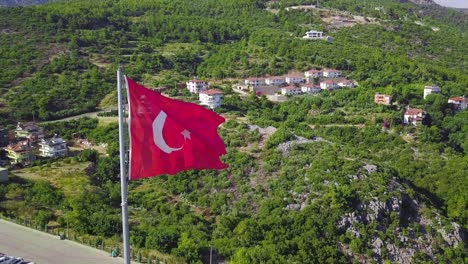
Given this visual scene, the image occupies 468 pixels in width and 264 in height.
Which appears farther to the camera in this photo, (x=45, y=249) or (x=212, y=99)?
(x=212, y=99)

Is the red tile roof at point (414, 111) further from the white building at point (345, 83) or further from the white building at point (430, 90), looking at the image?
the white building at point (345, 83)

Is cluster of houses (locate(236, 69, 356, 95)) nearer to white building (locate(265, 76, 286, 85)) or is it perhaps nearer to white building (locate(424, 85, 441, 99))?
white building (locate(265, 76, 286, 85))

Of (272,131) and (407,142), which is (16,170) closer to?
(272,131)

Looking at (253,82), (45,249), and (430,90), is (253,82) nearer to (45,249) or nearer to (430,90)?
(430,90)

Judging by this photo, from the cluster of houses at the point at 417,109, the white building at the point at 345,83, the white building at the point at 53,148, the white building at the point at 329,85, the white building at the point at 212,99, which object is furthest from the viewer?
the white building at the point at 345,83

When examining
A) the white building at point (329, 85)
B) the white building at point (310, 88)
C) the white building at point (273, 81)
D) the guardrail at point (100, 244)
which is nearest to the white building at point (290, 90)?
the white building at point (310, 88)

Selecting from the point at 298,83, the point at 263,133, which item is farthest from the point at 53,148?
the point at 298,83

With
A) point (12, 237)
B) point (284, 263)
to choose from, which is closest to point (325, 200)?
point (284, 263)
